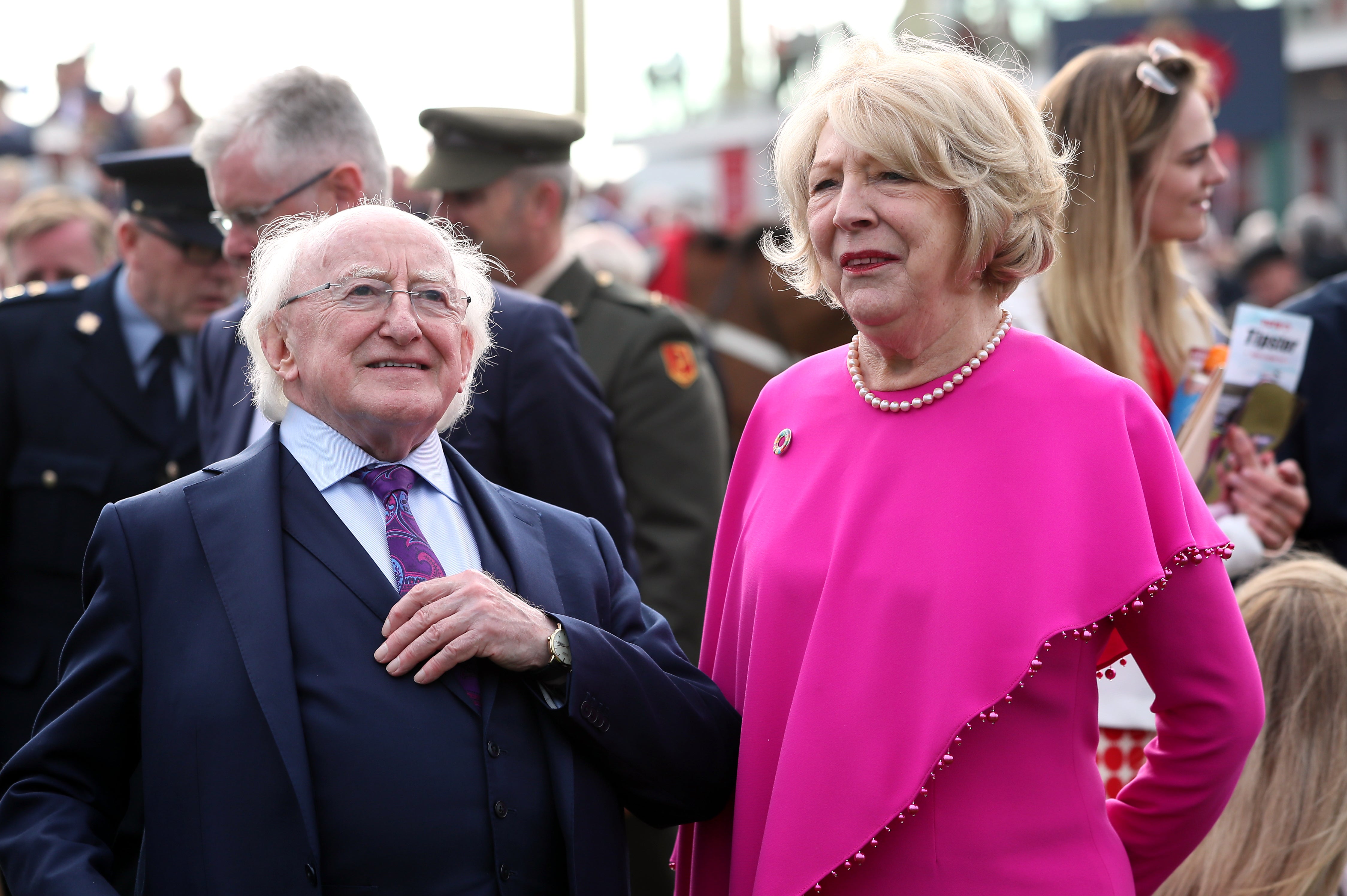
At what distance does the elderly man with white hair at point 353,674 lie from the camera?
2.12 m

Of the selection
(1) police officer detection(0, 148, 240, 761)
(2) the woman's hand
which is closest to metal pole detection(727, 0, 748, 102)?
(1) police officer detection(0, 148, 240, 761)

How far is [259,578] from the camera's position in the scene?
2.20 metres

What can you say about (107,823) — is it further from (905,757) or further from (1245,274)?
(1245,274)

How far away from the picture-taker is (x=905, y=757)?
7.08 feet

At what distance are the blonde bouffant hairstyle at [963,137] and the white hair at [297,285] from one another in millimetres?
631

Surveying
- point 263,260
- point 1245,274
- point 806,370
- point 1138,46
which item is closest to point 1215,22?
point 1138,46

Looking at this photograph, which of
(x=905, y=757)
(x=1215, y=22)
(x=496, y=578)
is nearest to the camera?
(x=905, y=757)

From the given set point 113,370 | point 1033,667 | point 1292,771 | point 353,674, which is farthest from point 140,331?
point 1292,771

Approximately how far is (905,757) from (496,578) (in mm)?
748

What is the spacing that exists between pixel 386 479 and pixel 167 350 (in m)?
1.86

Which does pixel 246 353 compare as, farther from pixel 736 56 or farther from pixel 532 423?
pixel 736 56

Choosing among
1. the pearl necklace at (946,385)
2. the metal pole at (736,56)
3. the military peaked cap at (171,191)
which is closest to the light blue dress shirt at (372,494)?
the pearl necklace at (946,385)

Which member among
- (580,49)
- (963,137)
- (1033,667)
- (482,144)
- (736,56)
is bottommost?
(736,56)

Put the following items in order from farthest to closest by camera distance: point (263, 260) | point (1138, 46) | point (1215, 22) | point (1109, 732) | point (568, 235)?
point (568, 235) < point (1215, 22) < point (1138, 46) < point (1109, 732) < point (263, 260)
